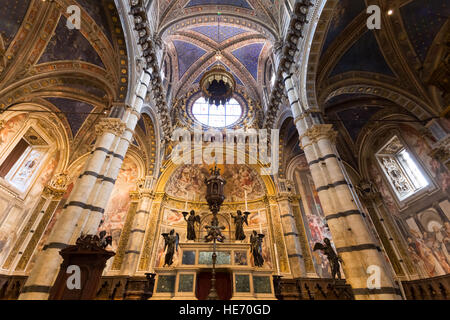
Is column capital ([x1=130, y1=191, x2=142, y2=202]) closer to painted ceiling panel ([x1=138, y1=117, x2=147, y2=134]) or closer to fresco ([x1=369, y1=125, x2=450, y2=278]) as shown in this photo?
painted ceiling panel ([x1=138, y1=117, x2=147, y2=134])

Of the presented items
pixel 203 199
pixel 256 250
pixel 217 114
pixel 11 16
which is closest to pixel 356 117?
pixel 217 114

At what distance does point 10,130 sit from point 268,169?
13541 mm

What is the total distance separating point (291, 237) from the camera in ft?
33.3

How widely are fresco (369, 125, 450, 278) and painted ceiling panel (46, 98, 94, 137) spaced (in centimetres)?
1622

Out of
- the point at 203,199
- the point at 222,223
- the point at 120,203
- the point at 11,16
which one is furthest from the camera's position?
the point at 203,199

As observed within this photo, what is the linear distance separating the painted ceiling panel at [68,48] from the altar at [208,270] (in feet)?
27.3

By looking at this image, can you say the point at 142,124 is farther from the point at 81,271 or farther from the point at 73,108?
the point at 81,271

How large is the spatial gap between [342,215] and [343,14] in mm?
7091

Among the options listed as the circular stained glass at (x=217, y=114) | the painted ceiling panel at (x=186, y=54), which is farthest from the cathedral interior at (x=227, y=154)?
the circular stained glass at (x=217, y=114)

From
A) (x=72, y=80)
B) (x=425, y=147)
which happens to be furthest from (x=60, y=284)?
(x=425, y=147)

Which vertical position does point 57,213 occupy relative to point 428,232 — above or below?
above

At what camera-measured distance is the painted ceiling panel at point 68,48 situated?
7.72 meters

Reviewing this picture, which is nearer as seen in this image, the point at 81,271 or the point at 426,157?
the point at 81,271
